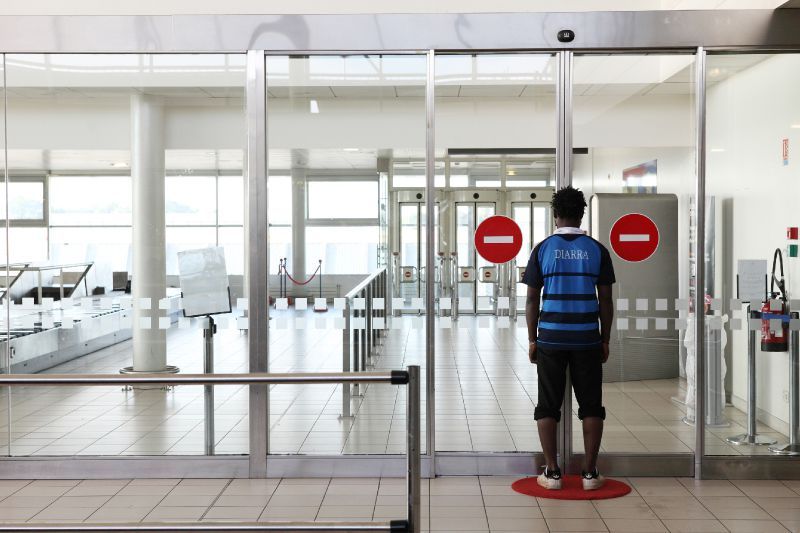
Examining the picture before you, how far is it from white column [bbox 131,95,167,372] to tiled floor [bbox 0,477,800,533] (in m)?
0.75

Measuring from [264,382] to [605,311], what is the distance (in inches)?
92.8

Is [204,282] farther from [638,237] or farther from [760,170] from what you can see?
[760,170]

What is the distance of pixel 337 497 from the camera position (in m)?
4.43

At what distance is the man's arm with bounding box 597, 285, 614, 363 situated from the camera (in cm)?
450

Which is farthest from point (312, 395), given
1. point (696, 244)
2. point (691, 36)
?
point (691, 36)

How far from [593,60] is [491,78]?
0.57 meters

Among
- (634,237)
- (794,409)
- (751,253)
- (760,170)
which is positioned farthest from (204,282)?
(794,409)

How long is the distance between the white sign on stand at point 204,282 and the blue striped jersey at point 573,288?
1778 mm

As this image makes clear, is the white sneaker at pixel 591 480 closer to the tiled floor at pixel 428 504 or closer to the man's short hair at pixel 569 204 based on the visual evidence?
the tiled floor at pixel 428 504

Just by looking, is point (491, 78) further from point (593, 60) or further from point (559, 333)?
point (559, 333)

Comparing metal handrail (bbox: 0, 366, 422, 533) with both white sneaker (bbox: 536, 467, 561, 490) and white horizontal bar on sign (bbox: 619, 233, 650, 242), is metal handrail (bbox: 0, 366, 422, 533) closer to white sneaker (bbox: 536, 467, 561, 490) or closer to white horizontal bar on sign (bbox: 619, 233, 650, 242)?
white sneaker (bbox: 536, 467, 561, 490)

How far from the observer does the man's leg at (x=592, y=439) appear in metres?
4.54

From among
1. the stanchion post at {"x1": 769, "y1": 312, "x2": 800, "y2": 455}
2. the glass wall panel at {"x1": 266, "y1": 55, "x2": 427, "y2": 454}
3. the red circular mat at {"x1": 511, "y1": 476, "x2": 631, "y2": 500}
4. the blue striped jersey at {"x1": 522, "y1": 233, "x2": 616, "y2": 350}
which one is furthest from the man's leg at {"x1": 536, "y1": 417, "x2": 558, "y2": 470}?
the stanchion post at {"x1": 769, "y1": 312, "x2": 800, "y2": 455}

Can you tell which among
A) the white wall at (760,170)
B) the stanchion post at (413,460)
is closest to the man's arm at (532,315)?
the white wall at (760,170)
